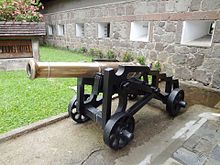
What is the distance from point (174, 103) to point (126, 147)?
1.23 metres

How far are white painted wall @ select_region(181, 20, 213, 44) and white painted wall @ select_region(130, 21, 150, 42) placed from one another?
168 cm

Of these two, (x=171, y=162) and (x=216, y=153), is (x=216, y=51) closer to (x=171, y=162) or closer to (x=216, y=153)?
(x=216, y=153)

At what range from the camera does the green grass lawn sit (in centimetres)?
303

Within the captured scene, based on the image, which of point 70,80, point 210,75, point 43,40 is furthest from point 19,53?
point 43,40

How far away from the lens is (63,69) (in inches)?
83.2

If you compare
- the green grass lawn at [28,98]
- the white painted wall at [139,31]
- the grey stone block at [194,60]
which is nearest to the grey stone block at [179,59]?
the grey stone block at [194,60]

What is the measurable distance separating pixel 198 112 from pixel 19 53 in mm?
4848

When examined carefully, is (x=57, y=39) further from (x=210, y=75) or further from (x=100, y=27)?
(x=210, y=75)

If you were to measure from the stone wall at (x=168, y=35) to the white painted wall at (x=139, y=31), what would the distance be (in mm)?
168

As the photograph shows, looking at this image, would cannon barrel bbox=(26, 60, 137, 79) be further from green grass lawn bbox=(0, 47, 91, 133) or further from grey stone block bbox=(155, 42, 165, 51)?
A: grey stone block bbox=(155, 42, 165, 51)

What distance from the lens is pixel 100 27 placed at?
856cm

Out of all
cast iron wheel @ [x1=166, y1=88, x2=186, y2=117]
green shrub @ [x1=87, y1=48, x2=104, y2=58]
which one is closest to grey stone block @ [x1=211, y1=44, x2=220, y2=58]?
cast iron wheel @ [x1=166, y1=88, x2=186, y2=117]

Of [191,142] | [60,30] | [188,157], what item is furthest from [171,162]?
[60,30]

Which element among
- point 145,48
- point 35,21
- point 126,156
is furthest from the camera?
point 145,48
